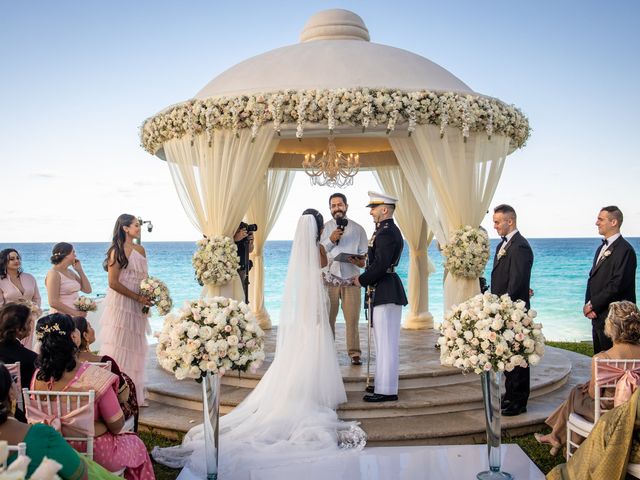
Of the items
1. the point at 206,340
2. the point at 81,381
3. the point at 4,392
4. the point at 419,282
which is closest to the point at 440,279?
the point at 419,282

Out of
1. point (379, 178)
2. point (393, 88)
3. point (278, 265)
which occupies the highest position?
point (393, 88)

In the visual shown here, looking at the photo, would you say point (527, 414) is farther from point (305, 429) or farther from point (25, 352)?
point (25, 352)

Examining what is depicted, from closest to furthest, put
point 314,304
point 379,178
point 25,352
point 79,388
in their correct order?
point 79,388 < point 25,352 < point 314,304 < point 379,178

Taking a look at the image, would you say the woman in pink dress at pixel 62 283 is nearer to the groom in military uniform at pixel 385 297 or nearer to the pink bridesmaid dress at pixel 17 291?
the pink bridesmaid dress at pixel 17 291

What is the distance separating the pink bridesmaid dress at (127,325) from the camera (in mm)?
6449

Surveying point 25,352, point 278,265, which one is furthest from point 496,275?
point 278,265

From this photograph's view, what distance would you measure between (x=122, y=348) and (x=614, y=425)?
15.0 ft

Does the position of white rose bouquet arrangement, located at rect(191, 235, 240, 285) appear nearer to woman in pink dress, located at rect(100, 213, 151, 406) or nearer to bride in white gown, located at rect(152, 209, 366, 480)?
woman in pink dress, located at rect(100, 213, 151, 406)

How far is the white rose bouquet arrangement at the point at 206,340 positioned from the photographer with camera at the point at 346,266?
9.91 feet

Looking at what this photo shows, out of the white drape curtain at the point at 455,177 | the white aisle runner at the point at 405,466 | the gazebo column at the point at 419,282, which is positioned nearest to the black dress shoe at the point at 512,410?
the white aisle runner at the point at 405,466

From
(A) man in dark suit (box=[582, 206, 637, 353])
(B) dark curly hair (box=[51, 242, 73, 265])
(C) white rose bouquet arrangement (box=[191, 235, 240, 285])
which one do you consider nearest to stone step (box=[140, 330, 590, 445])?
(A) man in dark suit (box=[582, 206, 637, 353])

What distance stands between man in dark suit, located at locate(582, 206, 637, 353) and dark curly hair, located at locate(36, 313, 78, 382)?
14.8 feet

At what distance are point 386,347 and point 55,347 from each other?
3.33 metres

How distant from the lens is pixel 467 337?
14.7ft
